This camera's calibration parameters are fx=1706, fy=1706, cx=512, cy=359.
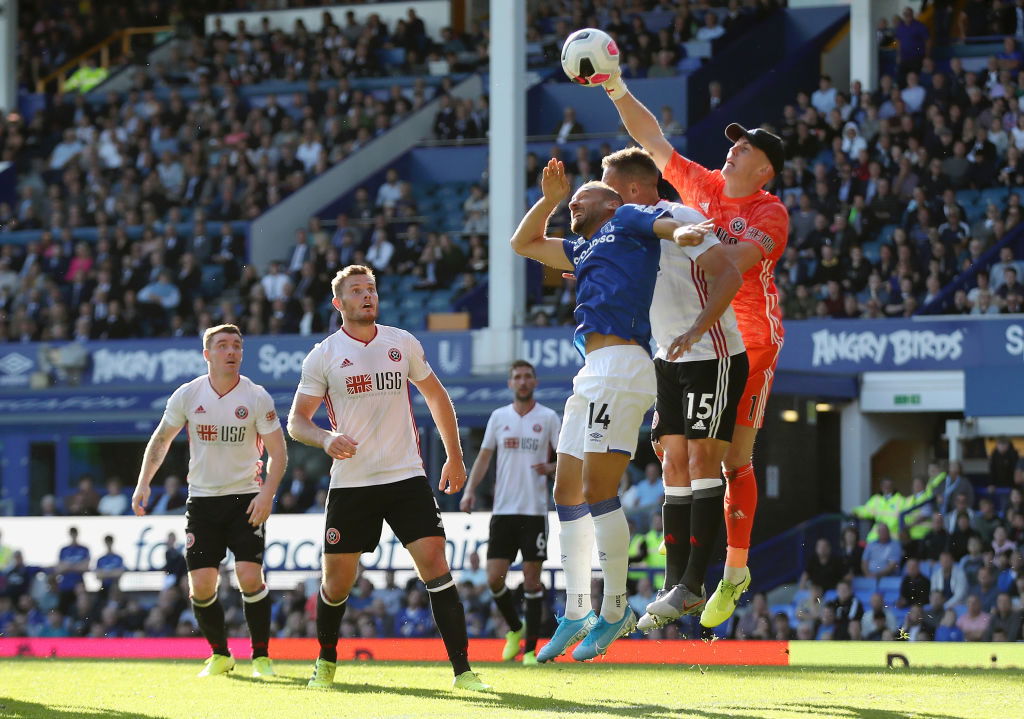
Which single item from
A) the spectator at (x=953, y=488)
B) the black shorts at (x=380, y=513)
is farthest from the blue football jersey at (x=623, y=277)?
the spectator at (x=953, y=488)

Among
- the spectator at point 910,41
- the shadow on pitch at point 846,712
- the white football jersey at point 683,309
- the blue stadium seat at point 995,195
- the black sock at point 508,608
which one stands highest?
the spectator at point 910,41

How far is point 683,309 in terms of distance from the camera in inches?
325

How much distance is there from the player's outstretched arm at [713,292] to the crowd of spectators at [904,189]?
467 inches

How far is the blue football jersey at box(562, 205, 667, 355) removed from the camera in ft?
26.2

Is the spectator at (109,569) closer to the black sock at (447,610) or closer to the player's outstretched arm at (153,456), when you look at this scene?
the player's outstretched arm at (153,456)

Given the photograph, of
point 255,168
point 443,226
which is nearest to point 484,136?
point 443,226

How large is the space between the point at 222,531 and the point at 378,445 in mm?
2373

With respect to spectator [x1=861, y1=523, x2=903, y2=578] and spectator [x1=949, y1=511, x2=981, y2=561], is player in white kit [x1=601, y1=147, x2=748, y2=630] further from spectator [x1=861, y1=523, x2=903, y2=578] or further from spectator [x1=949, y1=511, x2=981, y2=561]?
spectator [x1=861, y1=523, x2=903, y2=578]

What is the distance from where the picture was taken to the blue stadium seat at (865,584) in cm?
1627

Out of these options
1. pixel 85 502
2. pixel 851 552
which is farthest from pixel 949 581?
pixel 85 502

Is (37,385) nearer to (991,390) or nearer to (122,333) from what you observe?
(122,333)

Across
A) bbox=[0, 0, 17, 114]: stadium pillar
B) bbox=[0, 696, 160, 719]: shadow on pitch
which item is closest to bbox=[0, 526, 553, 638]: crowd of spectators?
bbox=[0, 696, 160, 719]: shadow on pitch

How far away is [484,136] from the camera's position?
26.3 m

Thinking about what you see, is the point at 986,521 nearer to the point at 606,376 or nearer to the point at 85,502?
the point at 606,376
